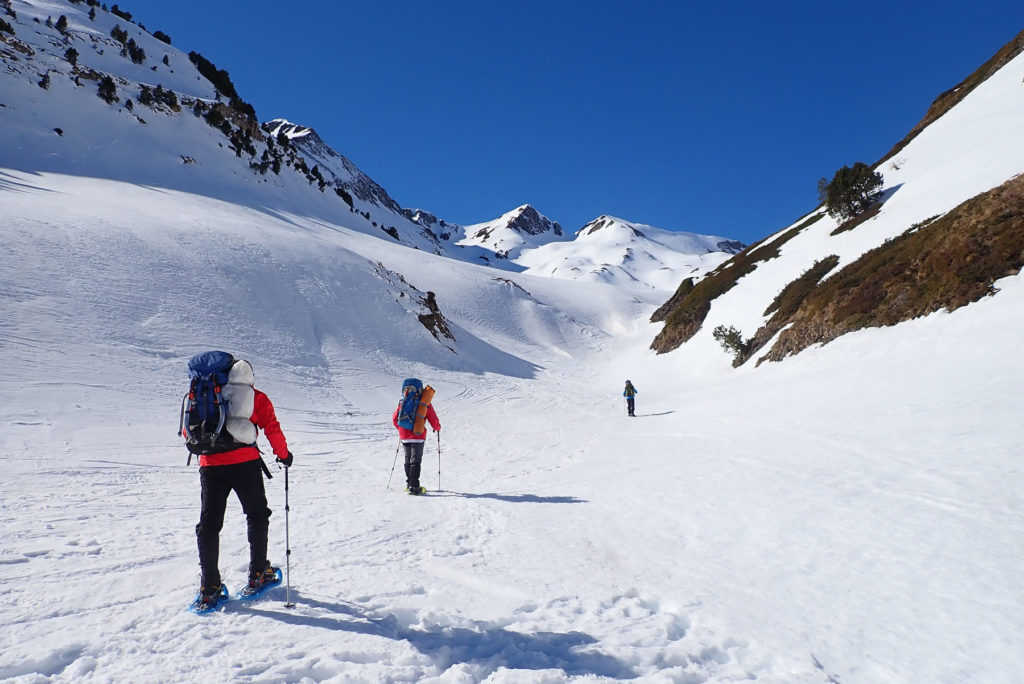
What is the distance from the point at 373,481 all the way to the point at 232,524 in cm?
344

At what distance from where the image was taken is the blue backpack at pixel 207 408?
4.36 metres

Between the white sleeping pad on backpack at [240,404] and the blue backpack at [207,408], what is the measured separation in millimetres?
48

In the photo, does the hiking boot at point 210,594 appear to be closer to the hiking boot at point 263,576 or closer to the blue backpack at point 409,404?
the hiking boot at point 263,576

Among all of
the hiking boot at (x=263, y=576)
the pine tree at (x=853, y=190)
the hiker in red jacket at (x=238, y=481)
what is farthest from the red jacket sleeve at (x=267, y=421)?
the pine tree at (x=853, y=190)

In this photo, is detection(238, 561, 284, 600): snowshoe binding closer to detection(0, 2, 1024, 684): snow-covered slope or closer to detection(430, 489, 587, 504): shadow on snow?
detection(0, 2, 1024, 684): snow-covered slope

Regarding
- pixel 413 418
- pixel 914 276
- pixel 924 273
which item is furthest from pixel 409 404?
pixel 914 276

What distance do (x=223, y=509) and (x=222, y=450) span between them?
1.98ft

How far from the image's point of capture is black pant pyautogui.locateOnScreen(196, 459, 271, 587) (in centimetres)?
438

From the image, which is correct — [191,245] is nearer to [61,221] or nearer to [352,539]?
[61,221]

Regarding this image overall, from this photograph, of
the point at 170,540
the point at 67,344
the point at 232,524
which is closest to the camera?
the point at 170,540

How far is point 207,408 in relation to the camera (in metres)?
4.40

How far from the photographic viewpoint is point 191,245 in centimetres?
2542

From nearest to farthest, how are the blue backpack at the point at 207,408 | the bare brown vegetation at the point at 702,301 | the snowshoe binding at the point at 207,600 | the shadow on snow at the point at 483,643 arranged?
1. the shadow on snow at the point at 483,643
2. the snowshoe binding at the point at 207,600
3. the blue backpack at the point at 207,408
4. the bare brown vegetation at the point at 702,301

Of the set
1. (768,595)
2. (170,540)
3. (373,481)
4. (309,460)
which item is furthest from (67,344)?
(768,595)
